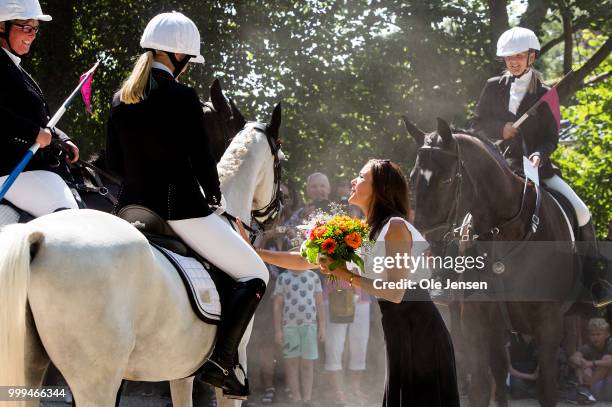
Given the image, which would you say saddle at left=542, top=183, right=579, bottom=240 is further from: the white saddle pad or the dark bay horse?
the white saddle pad

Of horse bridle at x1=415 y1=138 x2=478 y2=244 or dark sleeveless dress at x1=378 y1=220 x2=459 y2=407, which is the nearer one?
dark sleeveless dress at x1=378 y1=220 x2=459 y2=407

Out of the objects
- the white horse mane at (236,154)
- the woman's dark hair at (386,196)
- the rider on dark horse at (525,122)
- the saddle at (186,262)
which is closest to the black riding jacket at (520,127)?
the rider on dark horse at (525,122)

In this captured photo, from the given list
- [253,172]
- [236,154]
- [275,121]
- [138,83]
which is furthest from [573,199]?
[138,83]

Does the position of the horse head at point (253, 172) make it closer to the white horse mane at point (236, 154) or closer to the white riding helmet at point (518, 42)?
the white horse mane at point (236, 154)

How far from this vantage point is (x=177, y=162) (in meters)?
5.63

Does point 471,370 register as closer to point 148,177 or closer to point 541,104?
point 541,104

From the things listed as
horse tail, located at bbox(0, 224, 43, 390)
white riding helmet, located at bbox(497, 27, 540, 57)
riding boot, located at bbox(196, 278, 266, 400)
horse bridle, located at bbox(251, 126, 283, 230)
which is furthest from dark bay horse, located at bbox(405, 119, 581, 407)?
horse tail, located at bbox(0, 224, 43, 390)

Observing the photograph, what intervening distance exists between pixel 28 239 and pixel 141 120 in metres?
1.32

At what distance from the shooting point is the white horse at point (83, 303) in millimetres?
4434

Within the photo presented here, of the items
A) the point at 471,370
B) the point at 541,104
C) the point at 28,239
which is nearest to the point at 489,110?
the point at 541,104

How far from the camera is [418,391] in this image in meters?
5.50

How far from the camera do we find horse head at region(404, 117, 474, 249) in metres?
8.36

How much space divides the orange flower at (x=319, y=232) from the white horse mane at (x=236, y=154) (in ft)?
4.14

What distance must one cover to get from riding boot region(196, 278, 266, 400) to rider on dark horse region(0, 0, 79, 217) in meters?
1.13
